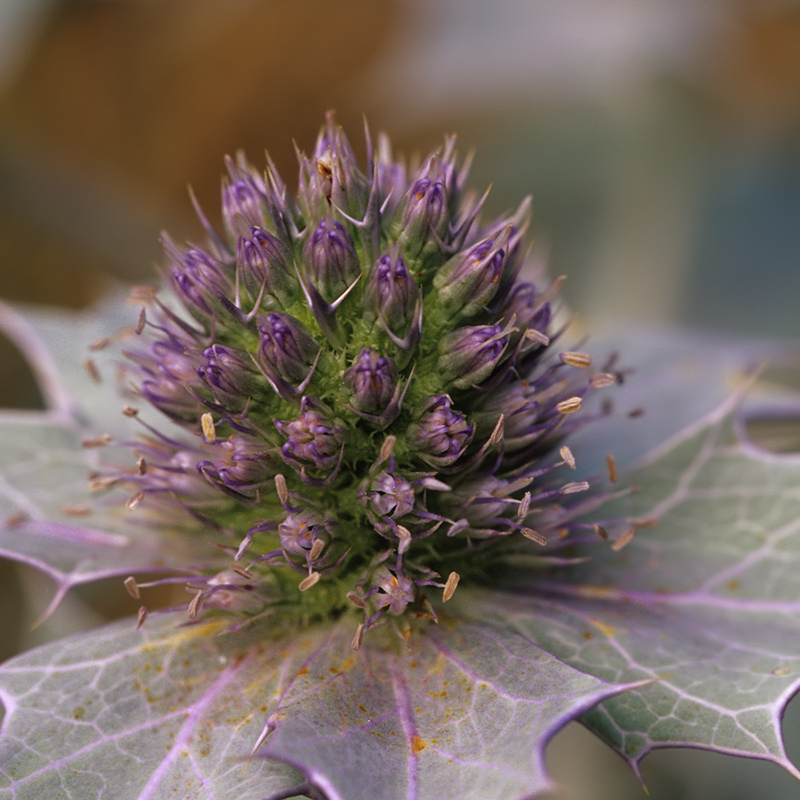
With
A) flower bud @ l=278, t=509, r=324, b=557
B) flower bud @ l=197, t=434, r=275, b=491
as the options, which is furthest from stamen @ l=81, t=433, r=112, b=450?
flower bud @ l=278, t=509, r=324, b=557

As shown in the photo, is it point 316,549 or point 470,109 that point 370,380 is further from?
point 470,109

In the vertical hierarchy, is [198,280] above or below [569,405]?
above

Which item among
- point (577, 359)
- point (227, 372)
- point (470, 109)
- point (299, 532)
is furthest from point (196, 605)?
point (470, 109)

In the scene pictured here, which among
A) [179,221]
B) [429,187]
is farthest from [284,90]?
[429,187]

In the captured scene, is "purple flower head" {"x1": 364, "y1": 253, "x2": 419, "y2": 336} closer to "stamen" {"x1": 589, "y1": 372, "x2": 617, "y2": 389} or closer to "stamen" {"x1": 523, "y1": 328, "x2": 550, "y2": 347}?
"stamen" {"x1": 523, "y1": 328, "x2": 550, "y2": 347}

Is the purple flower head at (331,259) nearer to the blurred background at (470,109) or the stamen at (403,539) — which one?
the stamen at (403,539)

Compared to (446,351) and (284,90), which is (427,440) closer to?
(446,351)
